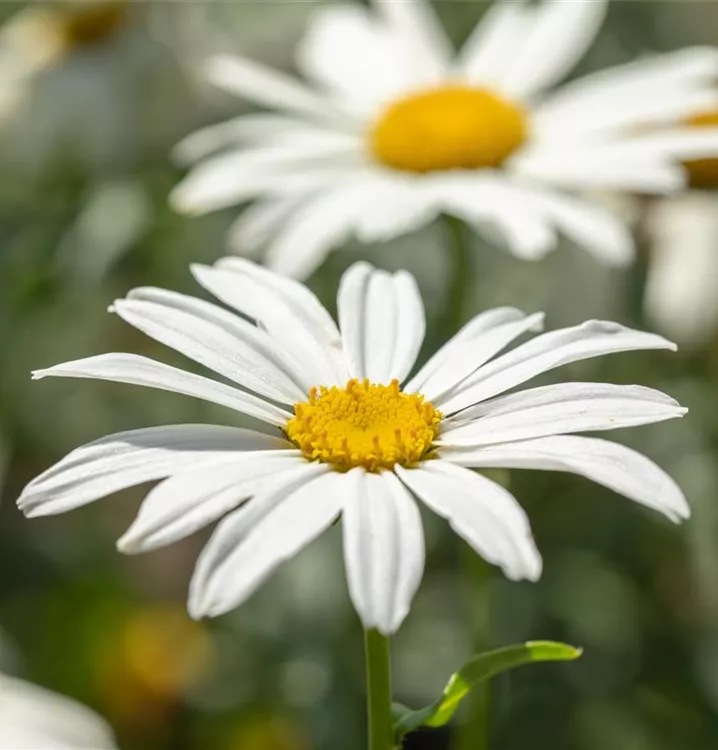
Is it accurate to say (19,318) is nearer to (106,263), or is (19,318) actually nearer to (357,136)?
(106,263)

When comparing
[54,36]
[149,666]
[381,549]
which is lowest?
[149,666]

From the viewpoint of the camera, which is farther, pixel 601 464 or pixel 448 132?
pixel 448 132

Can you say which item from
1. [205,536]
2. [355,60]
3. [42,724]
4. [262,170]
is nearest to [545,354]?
[42,724]

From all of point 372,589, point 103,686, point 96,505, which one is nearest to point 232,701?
point 103,686

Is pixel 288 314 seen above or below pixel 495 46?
below

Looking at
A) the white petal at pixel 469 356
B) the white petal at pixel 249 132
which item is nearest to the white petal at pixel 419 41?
the white petal at pixel 249 132

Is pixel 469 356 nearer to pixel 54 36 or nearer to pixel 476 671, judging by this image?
pixel 476 671

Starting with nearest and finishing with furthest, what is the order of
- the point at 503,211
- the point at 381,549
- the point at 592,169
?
the point at 381,549 < the point at 503,211 < the point at 592,169
